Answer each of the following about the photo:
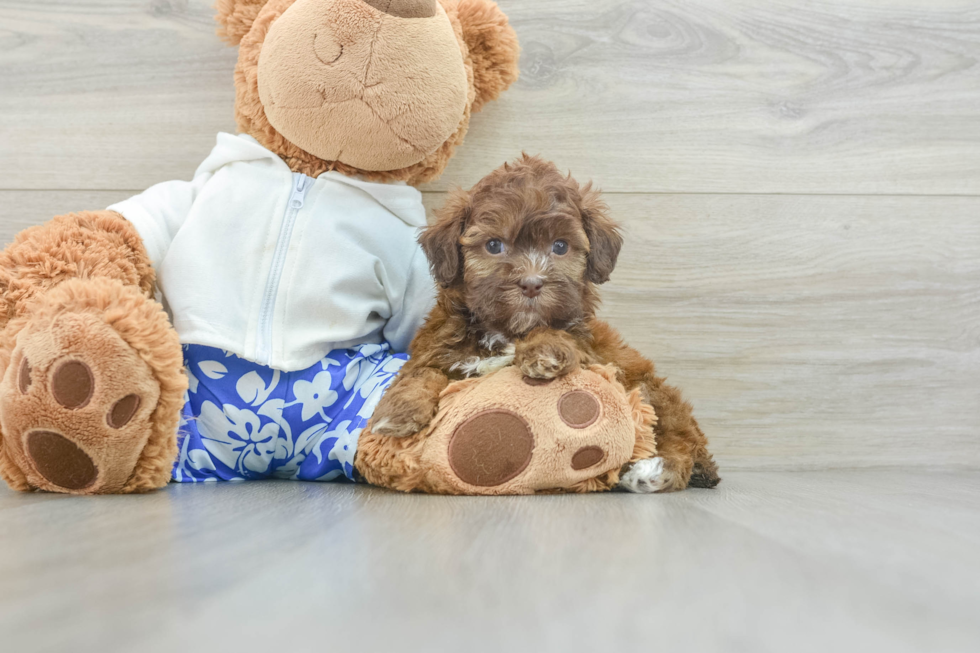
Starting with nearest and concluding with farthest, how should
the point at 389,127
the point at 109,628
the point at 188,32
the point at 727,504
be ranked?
the point at 109,628 < the point at 727,504 < the point at 389,127 < the point at 188,32

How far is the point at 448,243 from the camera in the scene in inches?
41.0

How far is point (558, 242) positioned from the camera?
1.02 metres

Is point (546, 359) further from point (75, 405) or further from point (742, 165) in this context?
point (742, 165)

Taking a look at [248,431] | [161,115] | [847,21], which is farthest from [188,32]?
[847,21]

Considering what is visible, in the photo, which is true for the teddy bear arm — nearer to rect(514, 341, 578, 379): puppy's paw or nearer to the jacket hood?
the jacket hood

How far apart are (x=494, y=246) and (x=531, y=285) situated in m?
0.09

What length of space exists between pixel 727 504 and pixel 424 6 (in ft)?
2.75

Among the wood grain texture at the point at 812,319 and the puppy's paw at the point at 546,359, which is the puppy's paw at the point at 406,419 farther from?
the wood grain texture at the point at 812,319

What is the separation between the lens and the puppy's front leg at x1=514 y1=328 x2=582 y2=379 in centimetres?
95

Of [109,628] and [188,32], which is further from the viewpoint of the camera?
[188,32]

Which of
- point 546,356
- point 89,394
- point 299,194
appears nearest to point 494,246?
point 546,356

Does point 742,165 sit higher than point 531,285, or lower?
higher

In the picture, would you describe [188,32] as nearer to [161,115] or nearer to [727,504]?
[161,115]

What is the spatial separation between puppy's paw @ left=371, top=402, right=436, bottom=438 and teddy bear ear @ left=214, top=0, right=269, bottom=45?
29.3 inches
